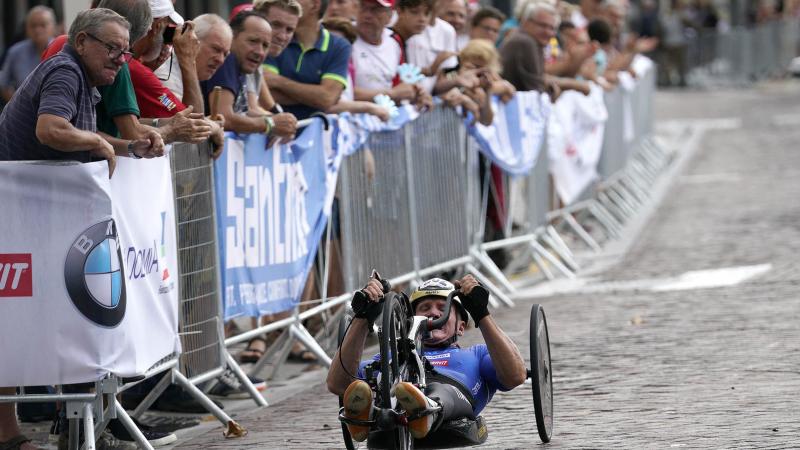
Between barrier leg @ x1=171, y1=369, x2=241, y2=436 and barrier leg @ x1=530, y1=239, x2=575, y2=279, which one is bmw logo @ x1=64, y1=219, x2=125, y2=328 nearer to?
barrier leg @ x1=171, y1=369, x2=241, y2=436

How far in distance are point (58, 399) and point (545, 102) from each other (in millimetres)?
8553

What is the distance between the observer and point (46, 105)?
7.01 meters

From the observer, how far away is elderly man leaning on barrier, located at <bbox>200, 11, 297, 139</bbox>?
938cm

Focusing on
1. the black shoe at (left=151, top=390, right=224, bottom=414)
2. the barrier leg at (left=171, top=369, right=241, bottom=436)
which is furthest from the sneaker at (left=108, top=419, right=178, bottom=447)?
the black shoe at (left=151, top=390, right=224, bottom=414)

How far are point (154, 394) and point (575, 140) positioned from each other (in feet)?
29.5

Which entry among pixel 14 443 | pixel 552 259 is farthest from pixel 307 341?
pixel 552 259

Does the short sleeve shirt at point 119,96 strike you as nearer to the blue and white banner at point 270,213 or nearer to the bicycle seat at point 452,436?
the blue and white banner at point 270,213

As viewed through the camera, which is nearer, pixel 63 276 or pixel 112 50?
pixel 63 276

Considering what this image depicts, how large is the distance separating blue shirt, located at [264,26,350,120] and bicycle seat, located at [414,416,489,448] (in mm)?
4109

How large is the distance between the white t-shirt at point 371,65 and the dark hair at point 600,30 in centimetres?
694

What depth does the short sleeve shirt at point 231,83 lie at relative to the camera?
9438 mm

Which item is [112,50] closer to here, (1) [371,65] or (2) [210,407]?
(2) [210,407]

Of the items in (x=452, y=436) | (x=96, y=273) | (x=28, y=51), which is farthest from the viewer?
(x=28, y=51)

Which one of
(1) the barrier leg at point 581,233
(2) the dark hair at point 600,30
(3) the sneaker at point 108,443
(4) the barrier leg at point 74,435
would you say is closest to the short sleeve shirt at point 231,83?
(3) the sneaker at point 108,443
